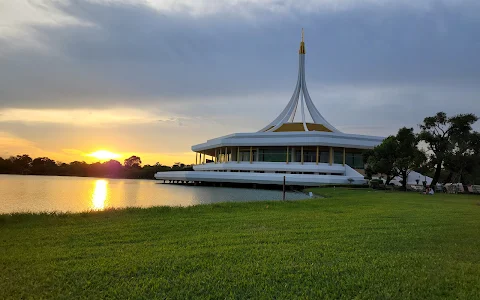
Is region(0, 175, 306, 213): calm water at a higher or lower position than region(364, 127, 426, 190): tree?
lower

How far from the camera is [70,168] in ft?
249

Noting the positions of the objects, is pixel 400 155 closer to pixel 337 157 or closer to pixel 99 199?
pixel 337 157

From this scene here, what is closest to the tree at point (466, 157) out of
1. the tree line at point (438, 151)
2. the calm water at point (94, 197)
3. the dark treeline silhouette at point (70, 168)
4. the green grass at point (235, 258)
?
the tree line at point (438, 151)

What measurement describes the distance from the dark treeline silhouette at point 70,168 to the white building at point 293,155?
29.6 metres

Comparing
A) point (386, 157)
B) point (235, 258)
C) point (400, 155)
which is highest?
point (400, 155)

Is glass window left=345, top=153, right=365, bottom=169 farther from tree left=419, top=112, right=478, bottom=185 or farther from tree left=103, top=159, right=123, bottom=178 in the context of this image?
tree left=103, top=159, right=123, bottom=178

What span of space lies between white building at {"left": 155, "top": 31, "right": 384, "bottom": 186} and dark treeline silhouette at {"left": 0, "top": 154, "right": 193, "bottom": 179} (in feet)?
97.2

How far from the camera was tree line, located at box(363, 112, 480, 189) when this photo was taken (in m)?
26.7

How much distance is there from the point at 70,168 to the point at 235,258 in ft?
257

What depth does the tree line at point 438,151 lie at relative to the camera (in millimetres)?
26688

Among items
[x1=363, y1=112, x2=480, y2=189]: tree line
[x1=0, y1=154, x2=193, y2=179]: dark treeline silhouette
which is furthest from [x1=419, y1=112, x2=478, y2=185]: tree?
[x1=0, y1=154, x2=193, y2=179]: dark treeline silhouette

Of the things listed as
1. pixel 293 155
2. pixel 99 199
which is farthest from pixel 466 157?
pixel 99 199

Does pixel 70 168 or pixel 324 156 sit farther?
pixel 70 168

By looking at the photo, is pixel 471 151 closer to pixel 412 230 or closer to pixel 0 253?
pixel 412 230
